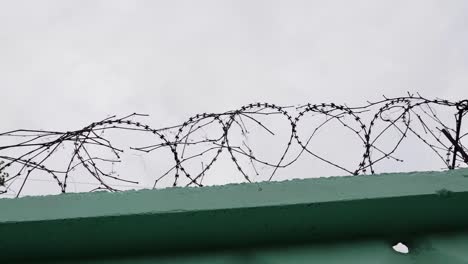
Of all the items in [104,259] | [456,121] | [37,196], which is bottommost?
[104,259]

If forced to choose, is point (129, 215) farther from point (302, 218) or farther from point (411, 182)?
point (411, 182)

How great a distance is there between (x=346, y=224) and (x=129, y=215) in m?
0.41

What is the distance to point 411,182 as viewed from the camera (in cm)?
105

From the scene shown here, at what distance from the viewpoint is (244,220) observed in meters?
1.02

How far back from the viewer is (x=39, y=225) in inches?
39.3

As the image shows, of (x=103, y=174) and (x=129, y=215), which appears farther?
(x=103, y=174)

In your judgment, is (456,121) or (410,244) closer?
(410,244)

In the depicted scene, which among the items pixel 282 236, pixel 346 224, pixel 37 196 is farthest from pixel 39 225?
pixel 346 224

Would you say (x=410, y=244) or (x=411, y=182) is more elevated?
(x=411, y=182)

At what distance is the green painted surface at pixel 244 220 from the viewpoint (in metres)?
1.01

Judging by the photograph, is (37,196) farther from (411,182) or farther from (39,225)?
(411,182)

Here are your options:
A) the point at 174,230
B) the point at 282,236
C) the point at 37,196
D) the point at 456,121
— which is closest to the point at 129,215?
the point at 174,230

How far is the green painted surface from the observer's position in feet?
3.30

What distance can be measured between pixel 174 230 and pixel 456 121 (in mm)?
1077
